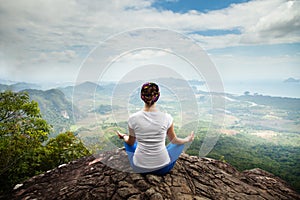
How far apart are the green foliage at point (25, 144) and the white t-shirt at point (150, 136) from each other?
11.4 ft

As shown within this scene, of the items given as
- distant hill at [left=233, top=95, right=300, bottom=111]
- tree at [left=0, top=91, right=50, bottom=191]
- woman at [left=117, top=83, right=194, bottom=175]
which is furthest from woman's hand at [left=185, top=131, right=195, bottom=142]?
distant hill at [left=233, top=95, right=300, bottom=111]

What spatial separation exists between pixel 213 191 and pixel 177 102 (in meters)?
1.61

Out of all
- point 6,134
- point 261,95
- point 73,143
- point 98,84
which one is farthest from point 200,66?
point 261,95

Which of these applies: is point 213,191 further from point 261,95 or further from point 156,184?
point 261,95

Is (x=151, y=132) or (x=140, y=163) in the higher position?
(x=151, y=132)

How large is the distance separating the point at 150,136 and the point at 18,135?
15.9 ft

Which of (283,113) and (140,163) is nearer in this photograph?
(140,163)

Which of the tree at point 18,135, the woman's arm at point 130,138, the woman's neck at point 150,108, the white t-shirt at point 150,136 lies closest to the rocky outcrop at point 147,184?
the white t-shirt at point 150,136

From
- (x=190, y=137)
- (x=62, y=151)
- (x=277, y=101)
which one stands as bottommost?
(x=62, y=151)

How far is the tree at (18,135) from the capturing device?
5.07 meters

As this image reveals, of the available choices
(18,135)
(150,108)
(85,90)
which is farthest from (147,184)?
(18,135)

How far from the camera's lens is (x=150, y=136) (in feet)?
9.29

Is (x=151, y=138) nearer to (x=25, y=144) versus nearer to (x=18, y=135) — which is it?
(x=25, y=144)

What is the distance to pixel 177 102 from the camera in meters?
3.40
